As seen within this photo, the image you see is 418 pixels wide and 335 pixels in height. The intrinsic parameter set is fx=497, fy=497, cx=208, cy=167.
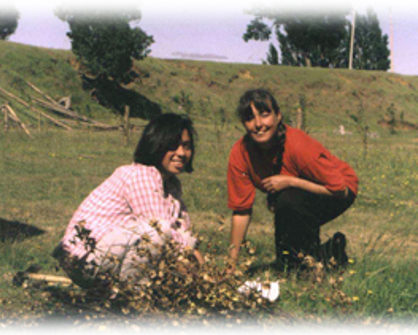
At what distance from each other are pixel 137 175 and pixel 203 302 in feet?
2.49

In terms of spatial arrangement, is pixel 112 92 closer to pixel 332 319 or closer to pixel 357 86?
pixel 357 86

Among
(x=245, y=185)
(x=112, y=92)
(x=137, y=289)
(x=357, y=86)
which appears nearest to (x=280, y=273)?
(x=245, y=185)

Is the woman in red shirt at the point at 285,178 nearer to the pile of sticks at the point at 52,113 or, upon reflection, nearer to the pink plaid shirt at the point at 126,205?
the pink plaid shirt at the point at 126,205

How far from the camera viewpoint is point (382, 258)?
349 cm

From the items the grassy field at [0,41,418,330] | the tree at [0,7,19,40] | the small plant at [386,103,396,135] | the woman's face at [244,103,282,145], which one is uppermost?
the tree at [0,7,19,40]

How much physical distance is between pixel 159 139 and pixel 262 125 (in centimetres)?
78

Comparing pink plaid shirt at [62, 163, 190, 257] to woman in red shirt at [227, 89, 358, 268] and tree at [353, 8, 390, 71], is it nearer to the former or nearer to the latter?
woman in red shirt at [227, 89, 358, 268]

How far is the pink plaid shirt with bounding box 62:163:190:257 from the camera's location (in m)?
2.67

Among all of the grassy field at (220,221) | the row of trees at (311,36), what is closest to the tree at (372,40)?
the row of trees at (311,36)

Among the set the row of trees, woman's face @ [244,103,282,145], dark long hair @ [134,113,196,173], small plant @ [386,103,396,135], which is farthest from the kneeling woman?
the row of trees

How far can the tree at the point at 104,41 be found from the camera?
27.6m

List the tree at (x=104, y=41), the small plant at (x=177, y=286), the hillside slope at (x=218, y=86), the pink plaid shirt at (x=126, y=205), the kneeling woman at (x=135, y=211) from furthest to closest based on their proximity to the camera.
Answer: the tree at (x=104, y=41), the hillside slope at (x=218, y=86), the pink plaid shirt at (x=126, y=205), the kneeling woman at (x=135, y=211), the small plant at (x=177, y=286)

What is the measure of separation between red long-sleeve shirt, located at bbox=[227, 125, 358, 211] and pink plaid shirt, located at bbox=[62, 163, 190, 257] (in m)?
0.81

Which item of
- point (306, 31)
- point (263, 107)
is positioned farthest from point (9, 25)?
point (263, 107)
